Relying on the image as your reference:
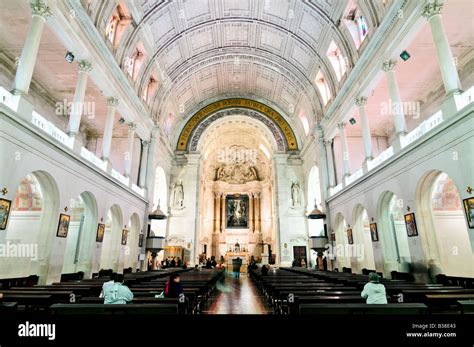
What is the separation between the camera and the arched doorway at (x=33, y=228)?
28.0 feet

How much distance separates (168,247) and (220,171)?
522 inches

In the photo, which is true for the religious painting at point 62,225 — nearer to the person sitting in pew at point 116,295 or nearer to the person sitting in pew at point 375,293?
the person sitting in pew at point 116,295

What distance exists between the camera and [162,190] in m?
21.9

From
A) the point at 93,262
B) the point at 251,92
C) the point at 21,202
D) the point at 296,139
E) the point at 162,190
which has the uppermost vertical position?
the point at 251,92

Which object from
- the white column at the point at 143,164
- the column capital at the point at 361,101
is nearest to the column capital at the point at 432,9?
the column capital at the point at 361,101

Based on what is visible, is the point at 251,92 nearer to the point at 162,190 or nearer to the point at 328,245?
the point at 162,190

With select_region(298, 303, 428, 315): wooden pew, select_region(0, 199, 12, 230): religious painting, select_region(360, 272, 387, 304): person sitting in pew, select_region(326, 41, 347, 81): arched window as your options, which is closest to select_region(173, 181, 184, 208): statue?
select_region(326, 41, 347, 81): arched window

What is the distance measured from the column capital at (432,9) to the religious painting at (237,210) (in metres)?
24.9

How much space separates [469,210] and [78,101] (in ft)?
41.5

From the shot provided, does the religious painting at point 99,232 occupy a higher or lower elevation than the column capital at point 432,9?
lower

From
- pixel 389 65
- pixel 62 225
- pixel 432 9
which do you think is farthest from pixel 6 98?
pixel 389 65

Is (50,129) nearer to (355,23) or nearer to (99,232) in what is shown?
(99,232)

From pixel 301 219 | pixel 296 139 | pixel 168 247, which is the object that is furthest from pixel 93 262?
pixel 296 139

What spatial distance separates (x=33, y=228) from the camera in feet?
38.6
